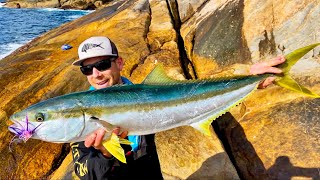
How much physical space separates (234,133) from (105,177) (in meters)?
3.65

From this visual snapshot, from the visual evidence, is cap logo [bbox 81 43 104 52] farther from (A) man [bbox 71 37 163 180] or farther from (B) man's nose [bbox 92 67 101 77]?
(B) man's nose [bbox 92 67 101 77]

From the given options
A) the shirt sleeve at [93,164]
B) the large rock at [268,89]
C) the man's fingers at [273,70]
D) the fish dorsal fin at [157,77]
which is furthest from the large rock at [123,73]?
the fish dorsal fin at [157,77]

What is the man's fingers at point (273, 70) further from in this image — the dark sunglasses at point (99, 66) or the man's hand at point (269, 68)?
the dark sunglasses at point (99, 66)

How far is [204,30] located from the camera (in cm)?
962

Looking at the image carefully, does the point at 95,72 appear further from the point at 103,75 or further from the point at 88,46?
the point at 88,46

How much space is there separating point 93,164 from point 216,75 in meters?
5.36

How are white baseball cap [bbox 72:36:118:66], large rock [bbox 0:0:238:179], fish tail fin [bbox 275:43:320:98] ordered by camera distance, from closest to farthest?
fish tail fin [bbox 275:43:320:98] < white baseball cap [bbox 72:36:118:66] < large rock [bbox 0:0:238:179]

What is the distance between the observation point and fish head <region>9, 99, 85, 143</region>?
2.85 meters

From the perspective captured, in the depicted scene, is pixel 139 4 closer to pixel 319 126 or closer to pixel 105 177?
pixel 319 126

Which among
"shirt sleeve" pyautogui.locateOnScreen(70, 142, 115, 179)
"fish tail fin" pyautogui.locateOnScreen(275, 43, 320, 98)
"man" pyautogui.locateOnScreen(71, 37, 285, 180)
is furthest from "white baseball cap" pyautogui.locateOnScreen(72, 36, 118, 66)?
"fish tail fin" pyautogui.locateOnScreen(275, 43, 320, 98)

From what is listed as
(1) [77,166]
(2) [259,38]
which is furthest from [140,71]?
(1) [77,166]

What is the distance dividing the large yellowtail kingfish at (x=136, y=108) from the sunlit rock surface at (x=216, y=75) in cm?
255

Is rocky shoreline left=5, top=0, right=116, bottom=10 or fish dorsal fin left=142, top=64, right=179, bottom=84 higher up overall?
rocky shoreline left=5, top=0, right=116, bottom=10

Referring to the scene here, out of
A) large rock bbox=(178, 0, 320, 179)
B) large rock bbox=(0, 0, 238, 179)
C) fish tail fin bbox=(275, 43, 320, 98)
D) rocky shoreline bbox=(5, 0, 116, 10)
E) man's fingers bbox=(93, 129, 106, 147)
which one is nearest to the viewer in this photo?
man's fingers bbox=(93, 129, 106, 147)
